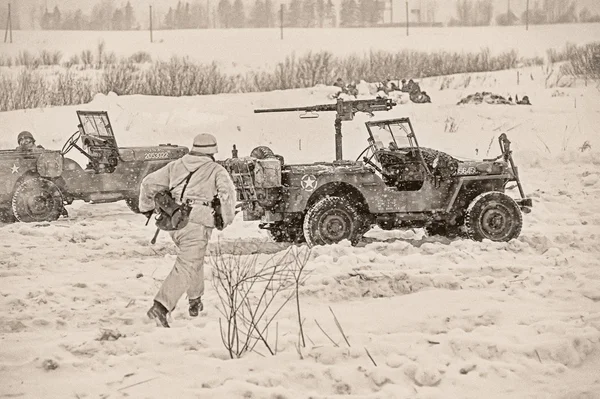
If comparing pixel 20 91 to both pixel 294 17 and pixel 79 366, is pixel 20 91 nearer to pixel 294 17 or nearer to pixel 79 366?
pixel 294 17

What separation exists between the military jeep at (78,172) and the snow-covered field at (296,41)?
127cm

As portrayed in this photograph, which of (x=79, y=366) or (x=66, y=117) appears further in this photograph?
(x=66, y=117)

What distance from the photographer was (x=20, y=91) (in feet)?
30.6

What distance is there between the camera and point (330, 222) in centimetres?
877

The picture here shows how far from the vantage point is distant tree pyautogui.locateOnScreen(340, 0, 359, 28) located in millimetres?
9305

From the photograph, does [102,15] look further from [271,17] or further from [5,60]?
[271,17]

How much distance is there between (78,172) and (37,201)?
60 centimetres

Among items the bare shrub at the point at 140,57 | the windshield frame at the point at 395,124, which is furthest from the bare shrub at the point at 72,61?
the windshield frame at the point at 395,124

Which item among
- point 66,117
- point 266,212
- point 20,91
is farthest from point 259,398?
Result: point 66,117

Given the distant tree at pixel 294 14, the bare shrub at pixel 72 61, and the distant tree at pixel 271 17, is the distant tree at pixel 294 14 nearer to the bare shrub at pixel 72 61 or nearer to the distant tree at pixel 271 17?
the distant tree at pixel 271 17

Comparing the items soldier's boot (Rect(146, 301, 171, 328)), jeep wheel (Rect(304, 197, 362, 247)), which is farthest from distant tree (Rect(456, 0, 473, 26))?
soldier's boot (Rect(146, 301, 171, 328))

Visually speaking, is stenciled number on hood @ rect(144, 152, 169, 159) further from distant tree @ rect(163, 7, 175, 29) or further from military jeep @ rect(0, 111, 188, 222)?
distant tree @ rect(163, 7, 175, 29)

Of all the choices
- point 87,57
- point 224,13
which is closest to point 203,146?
point 224,13

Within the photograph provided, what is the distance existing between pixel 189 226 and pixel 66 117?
4.86m
